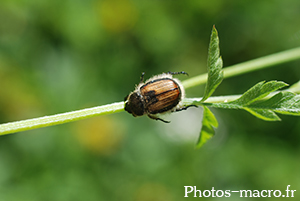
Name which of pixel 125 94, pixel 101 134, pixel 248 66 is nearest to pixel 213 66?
pixel 248 66

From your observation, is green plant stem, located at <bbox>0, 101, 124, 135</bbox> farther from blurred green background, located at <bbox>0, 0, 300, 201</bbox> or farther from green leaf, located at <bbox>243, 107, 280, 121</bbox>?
blurred green background, located at <bbox>0, 0, 300, 201</bbox>

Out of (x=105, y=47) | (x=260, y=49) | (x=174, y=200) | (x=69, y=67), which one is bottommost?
(x=174, y=200)

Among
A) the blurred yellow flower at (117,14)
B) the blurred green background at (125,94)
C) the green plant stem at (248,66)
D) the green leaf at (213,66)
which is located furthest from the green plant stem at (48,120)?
the blurred yellow flower at (117,14)

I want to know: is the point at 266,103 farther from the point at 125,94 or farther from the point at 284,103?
the point at 125,94

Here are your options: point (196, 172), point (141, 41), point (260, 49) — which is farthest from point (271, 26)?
point (196, 172)

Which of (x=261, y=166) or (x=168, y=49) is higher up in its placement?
(x=168, y=49)

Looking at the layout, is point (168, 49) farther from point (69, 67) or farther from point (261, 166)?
point (261, 166)
